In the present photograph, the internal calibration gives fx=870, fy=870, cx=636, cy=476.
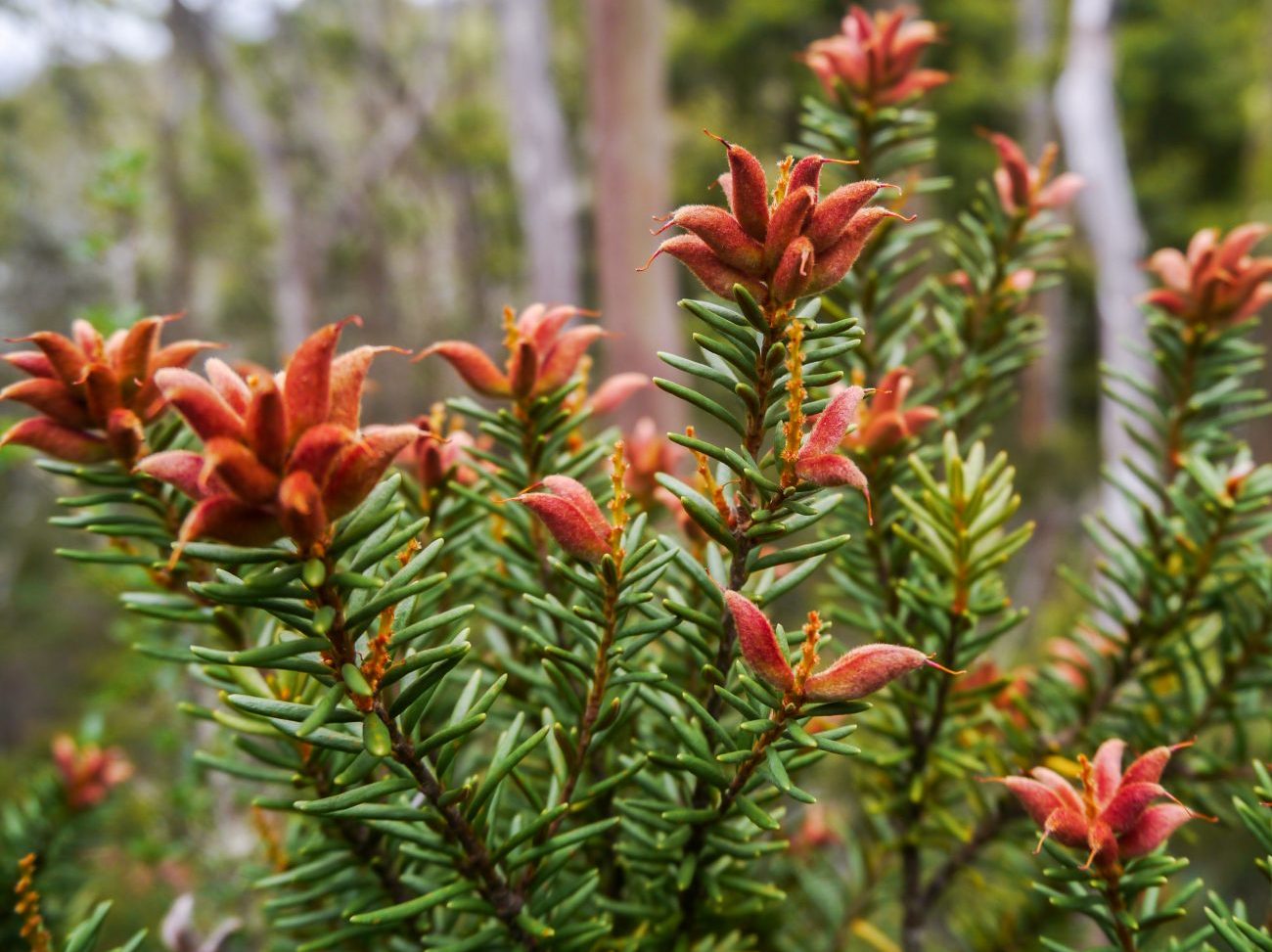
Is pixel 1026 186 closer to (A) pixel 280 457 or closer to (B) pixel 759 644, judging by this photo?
(B) pixel 759 644

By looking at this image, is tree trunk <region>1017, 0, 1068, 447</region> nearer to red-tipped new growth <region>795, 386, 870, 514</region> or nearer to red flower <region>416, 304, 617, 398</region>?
red flower <region>416, 304, 617, 398</region>

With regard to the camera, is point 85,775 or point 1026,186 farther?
point 85,775

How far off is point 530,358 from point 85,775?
752 mm

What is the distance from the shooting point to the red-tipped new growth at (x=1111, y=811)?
1.60 feet

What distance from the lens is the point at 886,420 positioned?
669mm

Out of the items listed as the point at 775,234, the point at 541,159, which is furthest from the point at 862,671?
the point at 541,159

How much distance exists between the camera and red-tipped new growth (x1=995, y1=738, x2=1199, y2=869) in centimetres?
49

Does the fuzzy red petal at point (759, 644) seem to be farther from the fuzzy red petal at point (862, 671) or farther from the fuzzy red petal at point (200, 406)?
the fuzzy red petal at point (200, 406)

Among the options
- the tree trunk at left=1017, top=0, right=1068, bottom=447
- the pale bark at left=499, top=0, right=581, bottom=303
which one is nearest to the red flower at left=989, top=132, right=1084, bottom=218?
the pale bark at left=499, top=0, right=581, bottom=303

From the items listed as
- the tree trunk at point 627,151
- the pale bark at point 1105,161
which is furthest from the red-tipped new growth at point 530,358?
the pale bark at point 1105,161

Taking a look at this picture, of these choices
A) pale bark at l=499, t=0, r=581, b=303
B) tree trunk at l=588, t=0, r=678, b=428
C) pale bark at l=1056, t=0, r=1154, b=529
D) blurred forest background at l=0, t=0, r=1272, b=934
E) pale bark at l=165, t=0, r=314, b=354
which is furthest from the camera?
blurred forest background at l=0, t=0, r=1272, b=934

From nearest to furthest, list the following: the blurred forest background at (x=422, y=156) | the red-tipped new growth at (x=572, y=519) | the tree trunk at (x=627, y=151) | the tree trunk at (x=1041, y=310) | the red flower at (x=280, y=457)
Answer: the red flower at (x=280, y=457), the red-tipped new growth at (x=572, y=519), the tree trunk at (x=627, y=151), the blurred forest background at (x=422, y=156), the tree trunk at (x=1041, y=310)

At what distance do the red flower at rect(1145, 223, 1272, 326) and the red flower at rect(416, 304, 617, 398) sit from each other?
1.72ft

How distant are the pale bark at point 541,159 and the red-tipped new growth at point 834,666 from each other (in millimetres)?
4635
